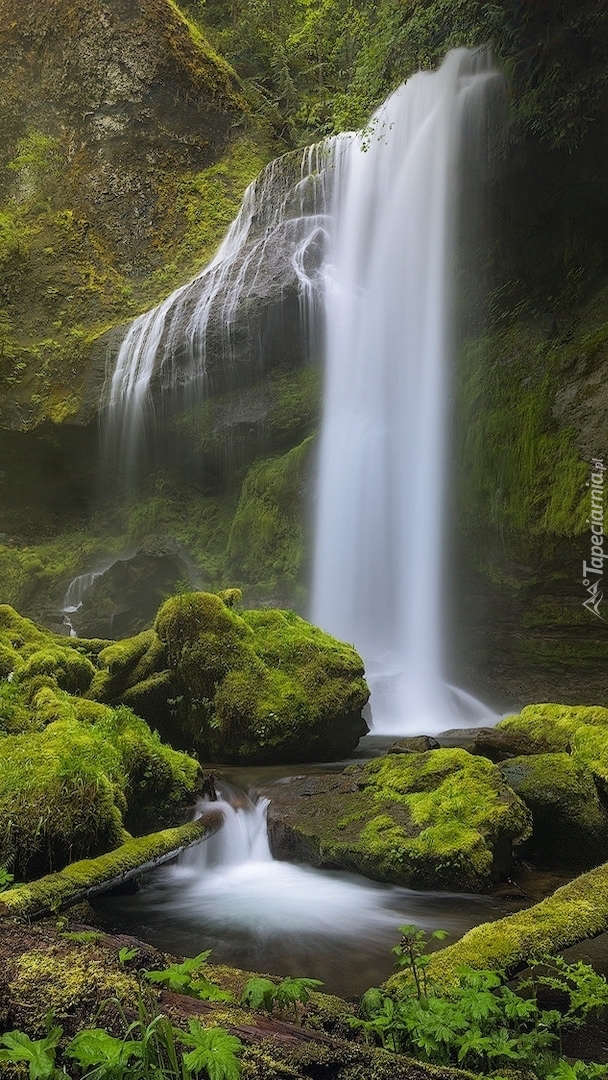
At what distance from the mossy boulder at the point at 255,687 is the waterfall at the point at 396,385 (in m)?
3.36

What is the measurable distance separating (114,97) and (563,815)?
2337cm

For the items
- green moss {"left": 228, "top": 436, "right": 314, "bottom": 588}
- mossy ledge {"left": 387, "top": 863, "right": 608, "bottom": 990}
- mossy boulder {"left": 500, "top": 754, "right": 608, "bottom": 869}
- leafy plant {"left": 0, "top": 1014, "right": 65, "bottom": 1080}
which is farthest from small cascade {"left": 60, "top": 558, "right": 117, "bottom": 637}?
leafy plant {"left": 0, "top": 1014, "right": 65, "bottom": 1080}

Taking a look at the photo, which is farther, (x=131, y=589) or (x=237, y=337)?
(x=131, y=589)

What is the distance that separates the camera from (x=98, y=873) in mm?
3816

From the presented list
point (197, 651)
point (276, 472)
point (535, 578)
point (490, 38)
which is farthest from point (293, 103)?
point (197, 651)

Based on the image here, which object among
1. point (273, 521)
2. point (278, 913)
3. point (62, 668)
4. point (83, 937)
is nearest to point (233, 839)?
point (278, 913)

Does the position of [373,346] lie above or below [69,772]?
above

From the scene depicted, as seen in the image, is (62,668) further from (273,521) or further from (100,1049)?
(273,521)

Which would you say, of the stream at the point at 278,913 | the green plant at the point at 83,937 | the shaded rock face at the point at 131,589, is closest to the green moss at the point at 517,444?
the stream at the point at 278,913

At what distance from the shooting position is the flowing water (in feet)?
11.4

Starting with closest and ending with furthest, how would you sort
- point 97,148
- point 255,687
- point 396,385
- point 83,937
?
point 83,937, point 255,687, point 396,385, point 97,148

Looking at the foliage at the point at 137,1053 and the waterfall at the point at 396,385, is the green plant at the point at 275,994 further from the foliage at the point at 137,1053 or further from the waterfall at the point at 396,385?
the waterfall at the point at 396,385

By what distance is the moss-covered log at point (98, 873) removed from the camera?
10.5 ft

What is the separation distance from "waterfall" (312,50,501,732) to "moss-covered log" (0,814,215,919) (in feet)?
20.4
